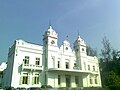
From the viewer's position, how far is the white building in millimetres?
28906

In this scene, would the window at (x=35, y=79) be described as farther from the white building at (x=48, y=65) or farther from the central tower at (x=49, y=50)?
the central tower at (x=49, y=50)

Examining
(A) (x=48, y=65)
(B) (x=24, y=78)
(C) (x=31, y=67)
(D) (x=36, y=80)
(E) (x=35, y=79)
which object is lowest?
(D) (x=36, y=80)

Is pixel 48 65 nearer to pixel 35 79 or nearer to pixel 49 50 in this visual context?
pixel 49 50

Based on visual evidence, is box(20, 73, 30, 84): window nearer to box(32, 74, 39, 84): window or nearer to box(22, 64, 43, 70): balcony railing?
box(32, 74, 39, 84): window

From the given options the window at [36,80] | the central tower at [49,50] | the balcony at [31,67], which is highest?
the central tower at [49,50]

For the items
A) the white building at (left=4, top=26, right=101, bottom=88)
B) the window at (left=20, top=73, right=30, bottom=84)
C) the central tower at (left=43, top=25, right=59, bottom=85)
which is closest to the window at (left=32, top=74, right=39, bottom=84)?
the white building at (left=4, top=26, right=101, bottom=88)

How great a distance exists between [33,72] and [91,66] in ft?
57.1

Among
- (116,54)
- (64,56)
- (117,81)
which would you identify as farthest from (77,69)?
(116,54)

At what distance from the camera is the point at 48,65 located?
104ft

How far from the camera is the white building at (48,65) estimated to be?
28906 millimetres

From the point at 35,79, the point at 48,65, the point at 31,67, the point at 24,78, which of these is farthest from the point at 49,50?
the point at 24,78

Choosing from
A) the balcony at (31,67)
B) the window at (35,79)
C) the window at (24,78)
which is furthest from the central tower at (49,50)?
the window at (24,78)

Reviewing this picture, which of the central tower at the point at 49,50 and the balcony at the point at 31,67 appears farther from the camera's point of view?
the central tower at the point at 49,50

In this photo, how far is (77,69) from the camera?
3656 centimetres
